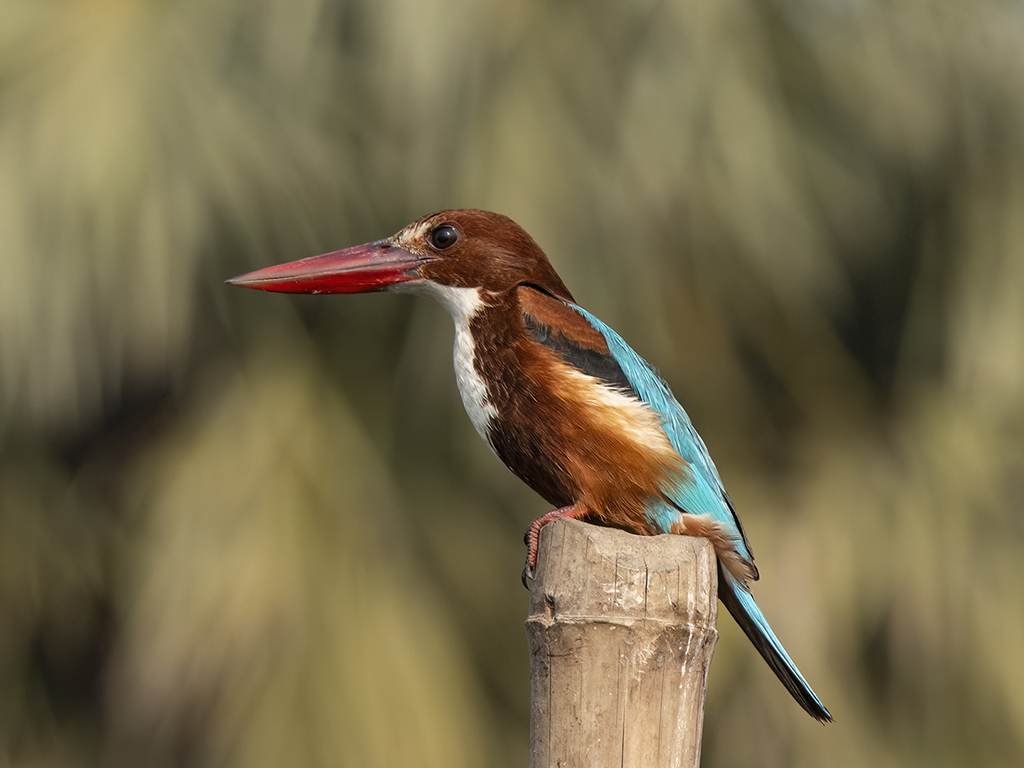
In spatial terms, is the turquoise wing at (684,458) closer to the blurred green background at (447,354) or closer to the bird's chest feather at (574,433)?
the bird's chest feather at (574,433)

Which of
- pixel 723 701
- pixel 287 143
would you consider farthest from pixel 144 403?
pixel 723 701

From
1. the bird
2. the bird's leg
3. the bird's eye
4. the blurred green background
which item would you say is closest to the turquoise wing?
the bird

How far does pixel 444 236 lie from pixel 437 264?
2.5 inches

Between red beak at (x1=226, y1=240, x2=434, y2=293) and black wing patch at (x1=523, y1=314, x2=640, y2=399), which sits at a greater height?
red beak at (x1=226, y1=240, x2=434, y2=293)

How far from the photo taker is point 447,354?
10.6ft

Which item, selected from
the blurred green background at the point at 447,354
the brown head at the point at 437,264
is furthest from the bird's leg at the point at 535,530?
the blurred green background at the point at 447,354

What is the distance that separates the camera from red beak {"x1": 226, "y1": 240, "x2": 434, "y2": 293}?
6.23ft

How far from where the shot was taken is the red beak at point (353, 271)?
190cm

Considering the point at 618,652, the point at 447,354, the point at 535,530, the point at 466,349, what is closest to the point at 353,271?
the point at 466,349

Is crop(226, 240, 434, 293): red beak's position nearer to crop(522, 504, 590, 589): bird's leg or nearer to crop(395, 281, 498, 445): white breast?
crop(395, 281, 498, 445): white breast

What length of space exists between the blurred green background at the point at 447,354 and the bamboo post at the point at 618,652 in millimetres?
1878

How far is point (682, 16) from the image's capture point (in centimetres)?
336

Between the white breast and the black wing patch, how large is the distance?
4.9 inches

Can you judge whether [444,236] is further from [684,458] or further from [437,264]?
[684,458]
